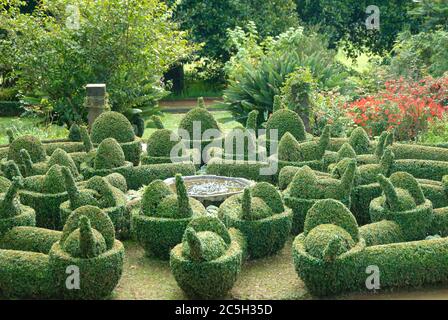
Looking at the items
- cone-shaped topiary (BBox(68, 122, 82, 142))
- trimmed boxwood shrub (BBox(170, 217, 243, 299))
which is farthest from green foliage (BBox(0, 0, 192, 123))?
trimmed boxwood shrub (BBox(170, 217, 243, 299))

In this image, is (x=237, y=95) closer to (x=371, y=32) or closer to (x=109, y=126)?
(x=109, y=126)

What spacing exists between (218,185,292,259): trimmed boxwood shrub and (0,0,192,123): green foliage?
343 inches

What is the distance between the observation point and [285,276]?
993cm

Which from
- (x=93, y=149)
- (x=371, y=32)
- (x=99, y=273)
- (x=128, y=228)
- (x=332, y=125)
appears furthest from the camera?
(x=371, y=32)

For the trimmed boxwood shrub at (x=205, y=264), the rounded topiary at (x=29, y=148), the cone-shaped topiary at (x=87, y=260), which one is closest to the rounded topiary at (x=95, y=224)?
the cone-shaped topiary at (x=87, y=260)

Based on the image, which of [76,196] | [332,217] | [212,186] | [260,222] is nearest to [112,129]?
[212,186]

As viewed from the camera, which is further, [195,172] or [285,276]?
[195,172]

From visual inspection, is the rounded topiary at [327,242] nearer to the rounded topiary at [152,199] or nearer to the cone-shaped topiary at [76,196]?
the rounded topiary at [152,199]

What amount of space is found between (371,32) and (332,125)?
1521 centimetres

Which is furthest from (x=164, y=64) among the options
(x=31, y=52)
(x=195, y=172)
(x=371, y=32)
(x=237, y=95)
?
(x=371, y=32)

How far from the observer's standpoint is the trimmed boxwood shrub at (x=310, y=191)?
1095 cm

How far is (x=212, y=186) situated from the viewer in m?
12.4

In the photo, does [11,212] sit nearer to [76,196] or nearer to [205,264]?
[76,196]
